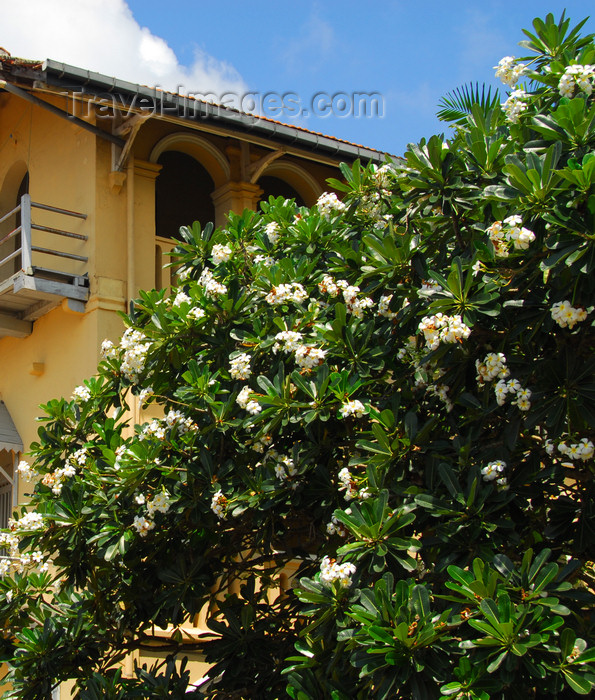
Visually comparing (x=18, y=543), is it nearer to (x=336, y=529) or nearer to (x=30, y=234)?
(x=336, y=529)

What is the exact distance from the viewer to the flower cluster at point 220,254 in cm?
602

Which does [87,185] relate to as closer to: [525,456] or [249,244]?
[249,244]

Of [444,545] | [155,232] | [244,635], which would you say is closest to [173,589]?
[244,635]

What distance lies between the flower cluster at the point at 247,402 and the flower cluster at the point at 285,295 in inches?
23.8

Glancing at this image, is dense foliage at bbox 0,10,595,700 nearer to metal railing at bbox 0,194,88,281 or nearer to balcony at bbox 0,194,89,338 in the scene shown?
balcony at bbox 0,194,89,338

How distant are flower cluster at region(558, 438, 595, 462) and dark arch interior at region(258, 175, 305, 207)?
7827 mm

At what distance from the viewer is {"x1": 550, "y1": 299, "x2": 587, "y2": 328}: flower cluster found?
4016 millimetres

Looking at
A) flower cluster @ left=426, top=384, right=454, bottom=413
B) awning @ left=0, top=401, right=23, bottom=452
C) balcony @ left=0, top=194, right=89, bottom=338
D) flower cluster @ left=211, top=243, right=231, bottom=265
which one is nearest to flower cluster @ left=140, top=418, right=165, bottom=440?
flower cluster @ left=211, top=243, right=231, bottom=265

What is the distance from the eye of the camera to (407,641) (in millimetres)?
3787

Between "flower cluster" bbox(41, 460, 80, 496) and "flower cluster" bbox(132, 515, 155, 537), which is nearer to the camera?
"flower cluster" bbox(132, 515, 155, 537)

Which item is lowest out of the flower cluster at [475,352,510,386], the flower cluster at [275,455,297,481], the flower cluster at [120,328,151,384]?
the flower cluster at [275,455,297,481]

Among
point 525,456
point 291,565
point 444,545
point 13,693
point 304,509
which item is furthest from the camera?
point 291,565

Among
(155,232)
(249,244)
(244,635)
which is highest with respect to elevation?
(155,232)

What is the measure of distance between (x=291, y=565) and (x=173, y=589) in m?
3.99
